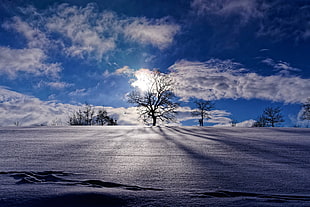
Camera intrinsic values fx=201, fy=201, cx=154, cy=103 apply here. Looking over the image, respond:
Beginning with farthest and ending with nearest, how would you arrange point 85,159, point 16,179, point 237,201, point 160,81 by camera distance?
point 160,81
point 85,159
point 16,179
point 237,201

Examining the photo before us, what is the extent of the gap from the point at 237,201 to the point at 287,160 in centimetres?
114

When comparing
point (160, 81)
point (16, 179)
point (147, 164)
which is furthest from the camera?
point (160, 81)

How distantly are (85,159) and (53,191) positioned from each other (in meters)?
0.74

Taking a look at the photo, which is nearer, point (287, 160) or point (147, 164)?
point (147, 164)

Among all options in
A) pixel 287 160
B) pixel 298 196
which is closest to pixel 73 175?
pixel 298 196

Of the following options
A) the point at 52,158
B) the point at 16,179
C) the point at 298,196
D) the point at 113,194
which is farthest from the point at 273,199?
the point at 52,158

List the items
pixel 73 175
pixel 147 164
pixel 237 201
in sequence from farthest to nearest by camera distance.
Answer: pixel 147 164 → pixel 73 175 → pixel 237 201

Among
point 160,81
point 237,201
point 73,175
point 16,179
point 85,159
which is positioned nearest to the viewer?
point 237,201

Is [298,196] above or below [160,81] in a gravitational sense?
below

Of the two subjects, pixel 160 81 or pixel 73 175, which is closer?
pixel 73 175

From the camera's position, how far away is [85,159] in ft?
5.21

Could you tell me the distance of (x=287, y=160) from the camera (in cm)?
164

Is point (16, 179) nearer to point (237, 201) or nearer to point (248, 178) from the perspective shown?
point (237, 201)

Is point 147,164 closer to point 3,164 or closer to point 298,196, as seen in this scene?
point 298,196
